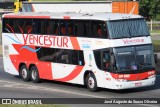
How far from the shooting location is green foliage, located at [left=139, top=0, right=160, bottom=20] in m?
78.7

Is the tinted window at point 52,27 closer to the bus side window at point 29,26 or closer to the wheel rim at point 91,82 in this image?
the bus side window at point 29,26

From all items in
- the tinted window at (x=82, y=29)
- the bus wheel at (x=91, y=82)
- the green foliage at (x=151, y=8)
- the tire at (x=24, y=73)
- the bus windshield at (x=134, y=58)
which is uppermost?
the tinted window at (x=82, y=29)

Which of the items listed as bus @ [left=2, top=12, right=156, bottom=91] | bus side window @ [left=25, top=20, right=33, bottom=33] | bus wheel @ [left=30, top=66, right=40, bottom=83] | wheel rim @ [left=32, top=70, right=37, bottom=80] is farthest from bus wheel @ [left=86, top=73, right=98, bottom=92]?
bus side window @ [left=25, top=20, right=33, bottom=33]

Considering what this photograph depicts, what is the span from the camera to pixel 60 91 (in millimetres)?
22203

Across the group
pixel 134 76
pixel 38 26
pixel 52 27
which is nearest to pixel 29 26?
pixel 38 26

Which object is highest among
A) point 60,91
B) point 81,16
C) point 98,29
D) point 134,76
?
point 81,16

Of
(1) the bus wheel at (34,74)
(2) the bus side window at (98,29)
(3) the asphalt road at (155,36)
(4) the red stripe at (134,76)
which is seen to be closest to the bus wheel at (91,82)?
(4) the red stripe at (134,76)

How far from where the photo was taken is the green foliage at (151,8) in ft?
258

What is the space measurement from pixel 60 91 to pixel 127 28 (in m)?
3.75

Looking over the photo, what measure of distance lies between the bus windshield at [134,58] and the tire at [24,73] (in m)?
6.55

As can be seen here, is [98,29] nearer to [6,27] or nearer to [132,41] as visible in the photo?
[132,41]

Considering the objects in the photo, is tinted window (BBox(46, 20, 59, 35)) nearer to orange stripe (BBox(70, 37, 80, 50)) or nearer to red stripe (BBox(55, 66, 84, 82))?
orange stripe (BBox(70, 37, 80, 50))

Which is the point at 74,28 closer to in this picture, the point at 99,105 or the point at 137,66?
the point at 137,66

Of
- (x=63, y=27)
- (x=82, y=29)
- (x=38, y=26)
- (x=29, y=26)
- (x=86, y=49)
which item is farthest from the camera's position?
(x=29, y=26)
